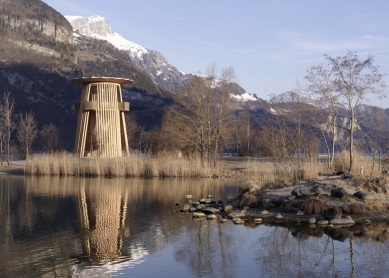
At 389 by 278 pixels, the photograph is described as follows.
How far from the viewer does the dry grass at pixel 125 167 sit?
25.9 metres

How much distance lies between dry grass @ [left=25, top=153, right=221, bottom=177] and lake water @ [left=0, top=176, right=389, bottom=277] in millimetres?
9500

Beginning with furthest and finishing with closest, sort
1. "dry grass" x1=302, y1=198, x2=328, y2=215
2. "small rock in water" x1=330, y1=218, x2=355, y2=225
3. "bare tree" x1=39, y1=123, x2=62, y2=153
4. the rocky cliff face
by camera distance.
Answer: the rocky cliff face → "bare tree" x1=39, y1=123, x2=62, y2=153 → "dry grass" x1=302, y1=198, x2=328, y2=215 → "small rock in water" x1=330, y1=218, x2=355, y2=225

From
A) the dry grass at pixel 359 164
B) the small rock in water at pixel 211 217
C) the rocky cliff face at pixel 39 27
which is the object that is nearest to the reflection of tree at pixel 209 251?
the small rock in water at pixel 211 217

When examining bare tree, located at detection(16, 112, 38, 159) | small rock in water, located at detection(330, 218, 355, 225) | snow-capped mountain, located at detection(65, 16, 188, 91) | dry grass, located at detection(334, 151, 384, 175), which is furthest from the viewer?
snow-capped mountain, located at detection(65, 16, 188, 91)

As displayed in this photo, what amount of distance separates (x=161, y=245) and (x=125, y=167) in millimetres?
16106

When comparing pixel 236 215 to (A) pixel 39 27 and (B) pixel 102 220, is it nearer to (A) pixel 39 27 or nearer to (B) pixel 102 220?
(B) pixel 102 220

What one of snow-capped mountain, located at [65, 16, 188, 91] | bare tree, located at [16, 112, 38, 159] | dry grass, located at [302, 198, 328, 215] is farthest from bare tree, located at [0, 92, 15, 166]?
snow-capped mountain, located at [65, 16, 188, 91]

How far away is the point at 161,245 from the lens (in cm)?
1043

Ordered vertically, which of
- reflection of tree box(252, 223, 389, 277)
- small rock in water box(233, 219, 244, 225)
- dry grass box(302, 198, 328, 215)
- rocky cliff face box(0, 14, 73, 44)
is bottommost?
reflection of tree box(252, 223, 389, 277)

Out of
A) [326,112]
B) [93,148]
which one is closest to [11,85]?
[93,148]

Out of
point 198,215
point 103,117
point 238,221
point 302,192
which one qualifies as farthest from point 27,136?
point 238,221

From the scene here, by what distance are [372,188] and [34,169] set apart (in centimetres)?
1882

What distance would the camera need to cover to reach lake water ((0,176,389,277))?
862 centimetres

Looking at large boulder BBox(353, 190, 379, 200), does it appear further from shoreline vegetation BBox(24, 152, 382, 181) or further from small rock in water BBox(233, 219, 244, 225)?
shoreline vegetation BBox(24, 152, 382, 181)
